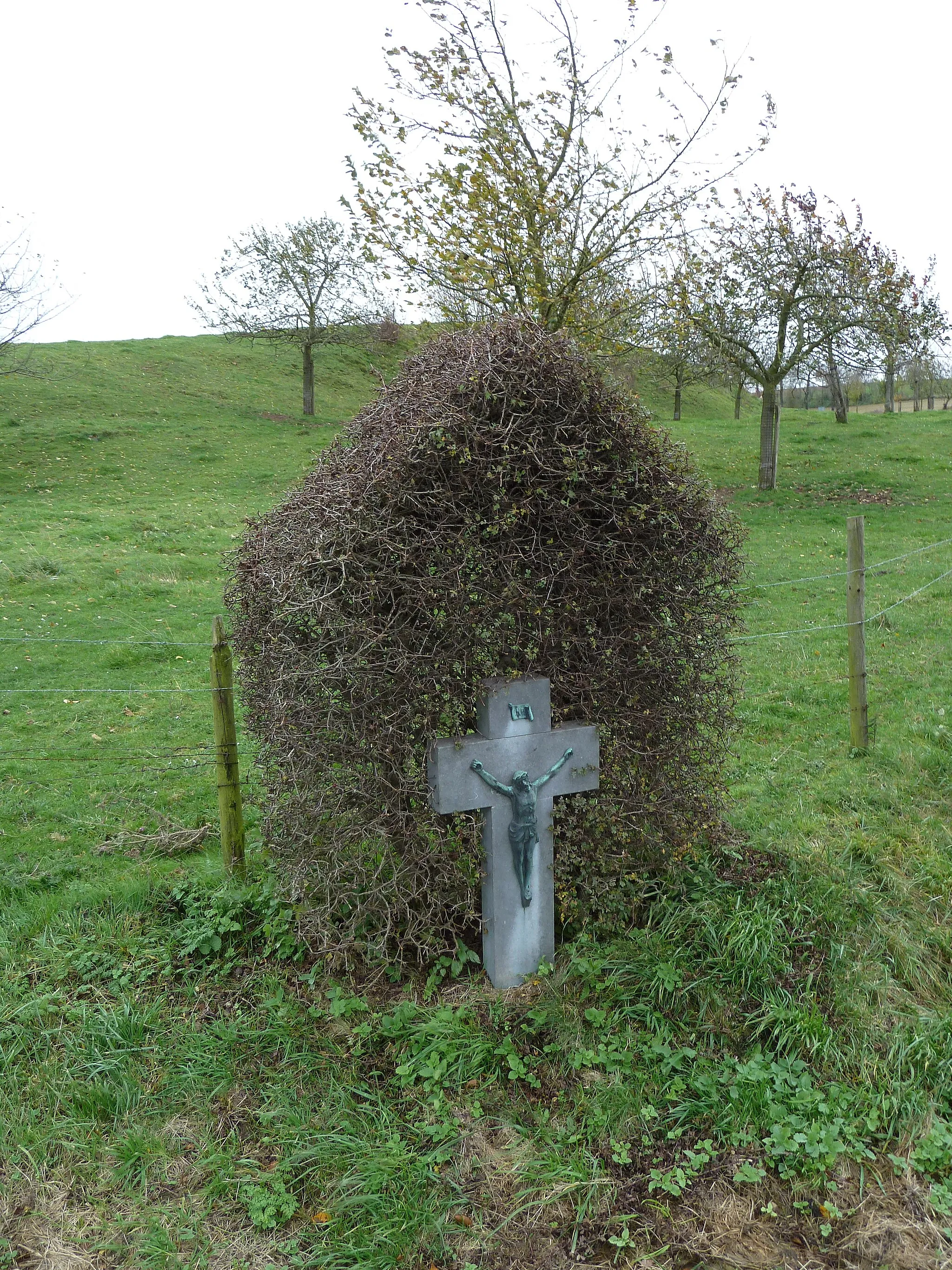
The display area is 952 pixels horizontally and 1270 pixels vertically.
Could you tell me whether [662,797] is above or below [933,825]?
above

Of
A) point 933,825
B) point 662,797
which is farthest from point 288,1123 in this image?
point 933,825

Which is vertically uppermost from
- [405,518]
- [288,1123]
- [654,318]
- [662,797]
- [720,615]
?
[654,318]

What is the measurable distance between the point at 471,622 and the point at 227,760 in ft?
6.69

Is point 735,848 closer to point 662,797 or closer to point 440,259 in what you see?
point 662,797

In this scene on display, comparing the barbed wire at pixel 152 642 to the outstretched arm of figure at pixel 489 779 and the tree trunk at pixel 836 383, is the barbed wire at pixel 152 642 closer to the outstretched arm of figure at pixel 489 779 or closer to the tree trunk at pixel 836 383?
the outstretched arm of figure at pixel 489 779

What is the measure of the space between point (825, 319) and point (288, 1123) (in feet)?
70.8

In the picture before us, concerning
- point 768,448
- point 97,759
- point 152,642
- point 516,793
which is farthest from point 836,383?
point 516,793

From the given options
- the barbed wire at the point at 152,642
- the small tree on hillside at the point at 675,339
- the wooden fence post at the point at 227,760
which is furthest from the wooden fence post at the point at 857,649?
the barbed wire at the point at 152,642

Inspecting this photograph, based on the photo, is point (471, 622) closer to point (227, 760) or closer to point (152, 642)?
point (227, 760)

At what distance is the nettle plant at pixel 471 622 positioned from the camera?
149 inches

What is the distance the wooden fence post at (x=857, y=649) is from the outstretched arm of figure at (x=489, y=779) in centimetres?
393

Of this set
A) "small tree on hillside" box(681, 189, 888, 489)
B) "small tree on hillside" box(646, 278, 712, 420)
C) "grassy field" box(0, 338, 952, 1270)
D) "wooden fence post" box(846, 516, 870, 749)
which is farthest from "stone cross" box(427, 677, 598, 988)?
"small tree on hillside" box(681, 189, 888, 489)

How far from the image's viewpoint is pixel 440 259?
37.5ft

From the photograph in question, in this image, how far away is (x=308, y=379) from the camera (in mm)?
35062
